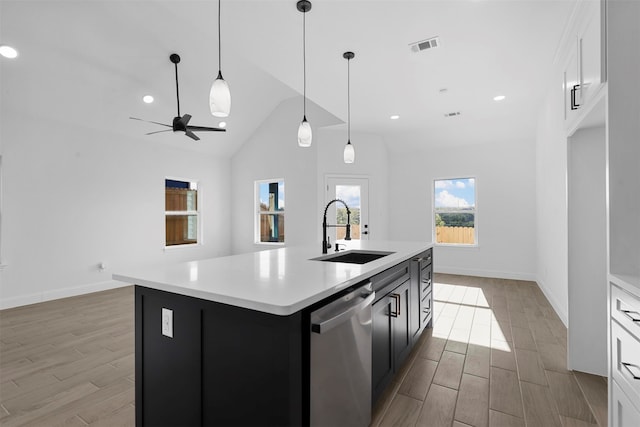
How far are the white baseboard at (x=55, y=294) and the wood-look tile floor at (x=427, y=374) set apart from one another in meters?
0.17

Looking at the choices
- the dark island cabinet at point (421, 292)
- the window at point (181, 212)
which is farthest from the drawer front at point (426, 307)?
the window at point (181, 212)

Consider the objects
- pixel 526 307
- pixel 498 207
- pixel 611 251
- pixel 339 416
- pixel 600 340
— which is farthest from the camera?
pixel 498 207

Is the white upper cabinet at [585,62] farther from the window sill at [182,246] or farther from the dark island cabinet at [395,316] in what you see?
the window sill at [182,246]

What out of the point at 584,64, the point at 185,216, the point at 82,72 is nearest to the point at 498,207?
the point at 584,64

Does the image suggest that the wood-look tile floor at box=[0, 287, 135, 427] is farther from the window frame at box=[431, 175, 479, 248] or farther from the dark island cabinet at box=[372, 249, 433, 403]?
the window frame at box=[431, 175, 479, 248]

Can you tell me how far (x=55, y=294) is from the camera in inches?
178

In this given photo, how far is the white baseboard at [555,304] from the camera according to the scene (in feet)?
11.2

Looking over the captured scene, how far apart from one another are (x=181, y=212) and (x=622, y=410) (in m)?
6.88

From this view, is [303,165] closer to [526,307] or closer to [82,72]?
[82,72]

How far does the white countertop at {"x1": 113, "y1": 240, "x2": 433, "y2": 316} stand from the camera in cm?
121

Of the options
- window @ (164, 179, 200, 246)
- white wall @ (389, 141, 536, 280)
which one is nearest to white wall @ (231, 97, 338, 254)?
window @ (164, 179, 200, 246)

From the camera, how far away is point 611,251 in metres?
1.57

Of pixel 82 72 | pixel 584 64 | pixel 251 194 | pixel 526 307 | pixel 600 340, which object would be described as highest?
pixel 82 72

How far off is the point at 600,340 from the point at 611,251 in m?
1.20
